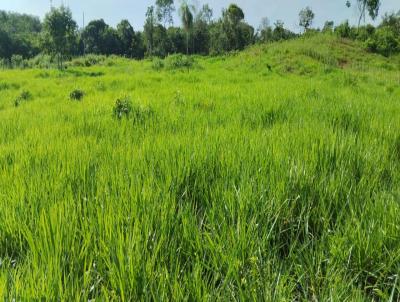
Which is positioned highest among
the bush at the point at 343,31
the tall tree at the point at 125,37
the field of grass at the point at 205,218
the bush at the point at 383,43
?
the tall tree at the point at 125,37

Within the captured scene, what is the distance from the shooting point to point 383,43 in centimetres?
2498

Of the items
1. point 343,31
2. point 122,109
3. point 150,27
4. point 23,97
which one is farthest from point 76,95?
point 150,27

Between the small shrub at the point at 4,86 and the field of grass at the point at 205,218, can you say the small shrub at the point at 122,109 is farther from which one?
the small shrub at the point at 4,86

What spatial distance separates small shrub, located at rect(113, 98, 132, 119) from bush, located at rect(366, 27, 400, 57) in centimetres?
2362

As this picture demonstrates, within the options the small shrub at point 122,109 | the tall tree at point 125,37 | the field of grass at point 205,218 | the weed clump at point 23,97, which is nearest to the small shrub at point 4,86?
the weed clump at point 23,97

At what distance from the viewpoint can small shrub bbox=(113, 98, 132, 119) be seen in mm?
4676

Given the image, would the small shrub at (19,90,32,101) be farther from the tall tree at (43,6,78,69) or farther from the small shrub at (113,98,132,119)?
the tall tree at (43,6,78,69)

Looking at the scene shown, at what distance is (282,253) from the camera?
1.70 meters

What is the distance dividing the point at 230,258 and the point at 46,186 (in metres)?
1.29

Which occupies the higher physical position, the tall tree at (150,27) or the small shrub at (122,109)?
the tall tree at (150,27)

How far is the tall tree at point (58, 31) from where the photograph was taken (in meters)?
25.2

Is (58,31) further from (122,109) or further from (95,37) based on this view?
(95,37)

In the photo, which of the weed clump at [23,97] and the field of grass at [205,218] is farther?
the weed clump at [23,97]

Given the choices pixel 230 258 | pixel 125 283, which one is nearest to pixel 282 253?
pixel 230 258
